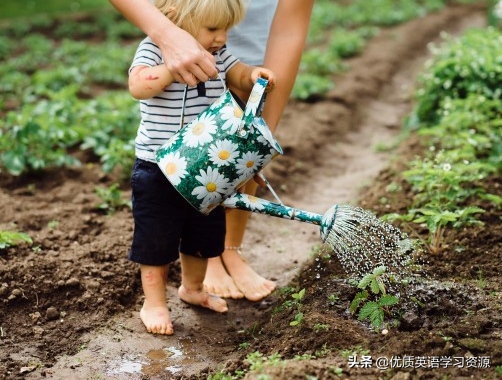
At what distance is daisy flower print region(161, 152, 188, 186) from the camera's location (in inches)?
90.6

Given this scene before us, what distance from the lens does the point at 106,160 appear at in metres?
4.29

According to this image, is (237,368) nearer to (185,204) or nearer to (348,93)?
(185,204)

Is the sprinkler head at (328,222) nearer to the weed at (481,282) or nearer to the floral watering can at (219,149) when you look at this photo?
the floral watering can at (219,149)

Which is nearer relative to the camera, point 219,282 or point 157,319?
point 157,319

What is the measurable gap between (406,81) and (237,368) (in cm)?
635

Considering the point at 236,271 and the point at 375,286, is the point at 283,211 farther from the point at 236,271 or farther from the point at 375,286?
the point at 236,271

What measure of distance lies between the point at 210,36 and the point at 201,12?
11 cm

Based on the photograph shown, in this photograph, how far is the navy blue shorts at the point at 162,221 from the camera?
253 centimetres

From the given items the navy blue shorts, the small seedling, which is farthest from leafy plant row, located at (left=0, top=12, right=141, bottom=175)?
the navy blue shorts

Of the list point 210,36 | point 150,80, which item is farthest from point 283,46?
point 150,80

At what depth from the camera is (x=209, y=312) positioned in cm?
294

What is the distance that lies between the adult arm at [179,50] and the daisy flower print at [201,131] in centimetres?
14

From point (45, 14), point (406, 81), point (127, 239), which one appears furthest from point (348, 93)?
point (45, 14)

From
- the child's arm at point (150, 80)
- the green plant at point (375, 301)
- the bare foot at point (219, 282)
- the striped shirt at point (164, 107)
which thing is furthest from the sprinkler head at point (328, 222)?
the bare foot at point (219, 282)
